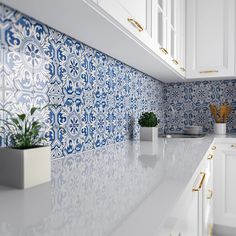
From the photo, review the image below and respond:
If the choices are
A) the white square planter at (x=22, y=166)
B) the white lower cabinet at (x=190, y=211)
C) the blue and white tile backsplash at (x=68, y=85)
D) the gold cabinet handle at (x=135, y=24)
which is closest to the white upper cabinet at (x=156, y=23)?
the gold cabinet handle at (x=135, y=24)

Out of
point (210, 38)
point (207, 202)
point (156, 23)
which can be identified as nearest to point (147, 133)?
point (207, 202)

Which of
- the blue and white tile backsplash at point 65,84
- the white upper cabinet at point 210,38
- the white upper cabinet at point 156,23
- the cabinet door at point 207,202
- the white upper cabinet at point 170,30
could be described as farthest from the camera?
the white upper cabinet at point 210,38

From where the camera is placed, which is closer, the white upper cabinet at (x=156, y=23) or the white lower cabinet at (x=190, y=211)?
the white lower cabinet at (x=190, y=211)

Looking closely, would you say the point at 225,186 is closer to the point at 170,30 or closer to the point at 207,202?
the point at 207,202

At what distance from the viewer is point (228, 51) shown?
2457 mm

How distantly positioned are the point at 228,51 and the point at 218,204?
1.37 m

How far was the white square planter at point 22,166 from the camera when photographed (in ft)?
2.35

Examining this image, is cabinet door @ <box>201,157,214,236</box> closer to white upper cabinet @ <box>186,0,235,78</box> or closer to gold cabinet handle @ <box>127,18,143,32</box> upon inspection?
gold cabinet handle @ <box>127,18,143,32</box>

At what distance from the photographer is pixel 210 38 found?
8.32ft

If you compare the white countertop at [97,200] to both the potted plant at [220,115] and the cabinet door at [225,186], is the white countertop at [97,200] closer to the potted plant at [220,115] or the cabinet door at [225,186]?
the cabinet door at [225,186]

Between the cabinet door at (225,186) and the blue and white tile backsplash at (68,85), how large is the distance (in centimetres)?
75

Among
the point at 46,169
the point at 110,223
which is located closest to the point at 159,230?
the point at 110,223

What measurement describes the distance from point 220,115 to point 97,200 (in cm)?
228

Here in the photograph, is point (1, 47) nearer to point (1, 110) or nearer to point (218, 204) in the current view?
point (1, 110)
